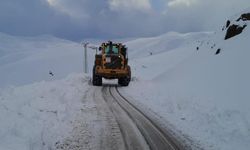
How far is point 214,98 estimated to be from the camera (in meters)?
19.5

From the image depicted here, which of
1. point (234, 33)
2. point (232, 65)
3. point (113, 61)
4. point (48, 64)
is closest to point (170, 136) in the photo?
point (232, 65)

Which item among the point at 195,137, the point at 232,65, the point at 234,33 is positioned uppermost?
the point at 234,33

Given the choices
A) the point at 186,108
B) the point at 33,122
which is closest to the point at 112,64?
the point at 186,108

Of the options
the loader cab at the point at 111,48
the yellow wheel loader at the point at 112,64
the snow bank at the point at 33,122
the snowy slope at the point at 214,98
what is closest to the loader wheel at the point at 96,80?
the yellow wheel loader at the point at 112,64

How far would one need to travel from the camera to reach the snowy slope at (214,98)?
12594 millimetres

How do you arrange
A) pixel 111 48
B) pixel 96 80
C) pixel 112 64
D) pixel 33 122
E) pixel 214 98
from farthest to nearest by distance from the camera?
1. pixel 111 48
2. pixel 112 64
3. pixel 96 80
4. pixel 214 98
5. pixel 33 122

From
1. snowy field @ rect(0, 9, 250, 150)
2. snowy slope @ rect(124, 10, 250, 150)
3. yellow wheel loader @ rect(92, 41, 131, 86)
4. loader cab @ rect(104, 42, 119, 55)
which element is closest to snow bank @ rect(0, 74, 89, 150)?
snowy field @ rect(0, 9, 250, 150)

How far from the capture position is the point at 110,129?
43.7 ft

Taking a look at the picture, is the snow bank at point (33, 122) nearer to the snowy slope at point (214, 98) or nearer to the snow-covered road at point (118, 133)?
the snow-covered road at point (118, 133)

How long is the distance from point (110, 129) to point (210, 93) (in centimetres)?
910

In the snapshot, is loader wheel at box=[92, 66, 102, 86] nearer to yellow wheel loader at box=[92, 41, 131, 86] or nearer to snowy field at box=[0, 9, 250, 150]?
yellow wheel loader at box=[92, 41, 131, 86]

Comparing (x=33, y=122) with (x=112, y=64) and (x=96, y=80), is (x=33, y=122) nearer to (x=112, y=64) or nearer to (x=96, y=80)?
(x=96, y=80)

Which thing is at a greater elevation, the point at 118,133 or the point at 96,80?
the point at 96,80

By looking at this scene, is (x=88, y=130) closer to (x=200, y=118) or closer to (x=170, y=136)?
(x=170, y=136)
